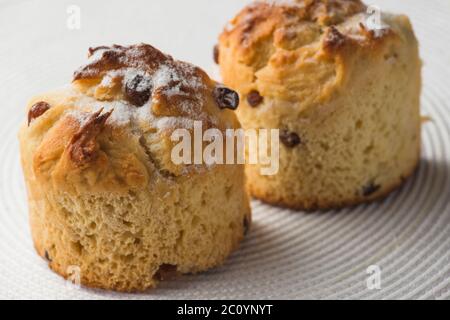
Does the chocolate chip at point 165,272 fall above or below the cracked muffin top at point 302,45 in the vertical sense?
below

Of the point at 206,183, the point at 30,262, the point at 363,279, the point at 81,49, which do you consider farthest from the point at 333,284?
the point at 81,49

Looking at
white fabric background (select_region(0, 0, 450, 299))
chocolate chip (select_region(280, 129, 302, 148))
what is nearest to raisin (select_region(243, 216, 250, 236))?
white fabric background (select_region(0, 0, 450, 299))

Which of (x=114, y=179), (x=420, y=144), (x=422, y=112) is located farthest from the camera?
(x=422, y=112)

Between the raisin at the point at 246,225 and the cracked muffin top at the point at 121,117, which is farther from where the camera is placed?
the raisin at the point at 246,225

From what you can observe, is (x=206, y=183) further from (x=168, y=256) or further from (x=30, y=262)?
(x=30, y=262)

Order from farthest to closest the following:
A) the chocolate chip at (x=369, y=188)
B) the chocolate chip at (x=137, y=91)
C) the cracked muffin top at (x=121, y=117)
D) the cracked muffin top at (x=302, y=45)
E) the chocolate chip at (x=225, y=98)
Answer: the chocolate chip at (x=369, y=188) < the cracked muffin top at (x=302, y=45) < the chocolate chip at (x=225, y=98) < the chocolate chip at (x=137, y=91) < the cracked muffin top at (x=121, y=117)

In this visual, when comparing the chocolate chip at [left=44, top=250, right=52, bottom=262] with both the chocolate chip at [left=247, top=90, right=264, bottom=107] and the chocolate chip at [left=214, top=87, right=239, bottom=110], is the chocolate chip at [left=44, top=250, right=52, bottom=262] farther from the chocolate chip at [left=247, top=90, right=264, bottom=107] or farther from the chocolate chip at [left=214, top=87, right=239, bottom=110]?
the chocolate chip at [left=247, top=90, right=264, bottom=107]

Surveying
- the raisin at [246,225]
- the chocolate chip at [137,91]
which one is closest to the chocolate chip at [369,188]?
the raisin at [246,225]

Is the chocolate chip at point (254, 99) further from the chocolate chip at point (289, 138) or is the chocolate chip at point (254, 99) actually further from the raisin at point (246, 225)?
the raisin at point (246, 225)
